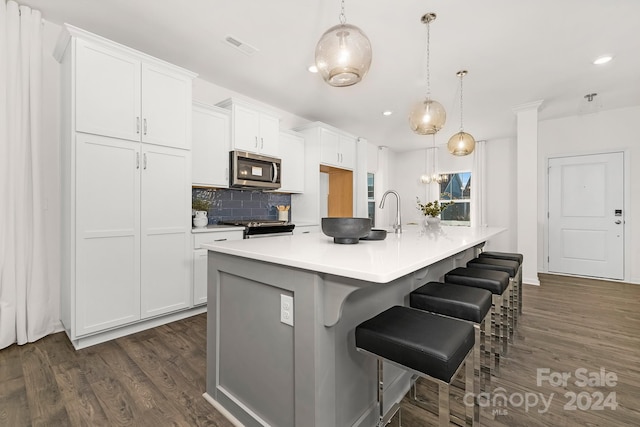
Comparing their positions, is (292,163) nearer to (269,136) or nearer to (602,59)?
(269,136)

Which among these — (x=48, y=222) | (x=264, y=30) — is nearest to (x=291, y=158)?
(x=264, y=30)

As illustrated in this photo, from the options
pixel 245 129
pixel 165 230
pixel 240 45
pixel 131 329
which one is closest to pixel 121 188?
pixel 165 230

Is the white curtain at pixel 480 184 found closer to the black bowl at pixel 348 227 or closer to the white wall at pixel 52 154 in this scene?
the black bowl at pixel 348 227

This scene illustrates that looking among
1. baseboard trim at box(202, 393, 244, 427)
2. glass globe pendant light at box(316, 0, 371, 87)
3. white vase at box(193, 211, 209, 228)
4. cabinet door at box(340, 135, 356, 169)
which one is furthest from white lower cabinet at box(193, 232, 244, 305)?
cabinet door at box(340, 135, 356, 169)

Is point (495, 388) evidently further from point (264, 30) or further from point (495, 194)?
point (495, 194)

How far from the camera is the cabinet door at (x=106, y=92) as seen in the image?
226 centimetres

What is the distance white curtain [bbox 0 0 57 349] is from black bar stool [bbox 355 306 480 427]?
108 inches

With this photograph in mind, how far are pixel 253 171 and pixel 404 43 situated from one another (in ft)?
7.14

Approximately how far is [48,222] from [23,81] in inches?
45.3

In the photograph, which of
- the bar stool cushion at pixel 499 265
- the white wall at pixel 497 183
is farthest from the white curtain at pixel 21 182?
the white wall at pixel 497 183

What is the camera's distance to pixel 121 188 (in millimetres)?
2459

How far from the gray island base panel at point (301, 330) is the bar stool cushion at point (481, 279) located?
0.52 metres

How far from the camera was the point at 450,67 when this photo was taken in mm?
3260

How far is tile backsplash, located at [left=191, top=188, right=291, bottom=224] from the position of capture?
12.1 ft
